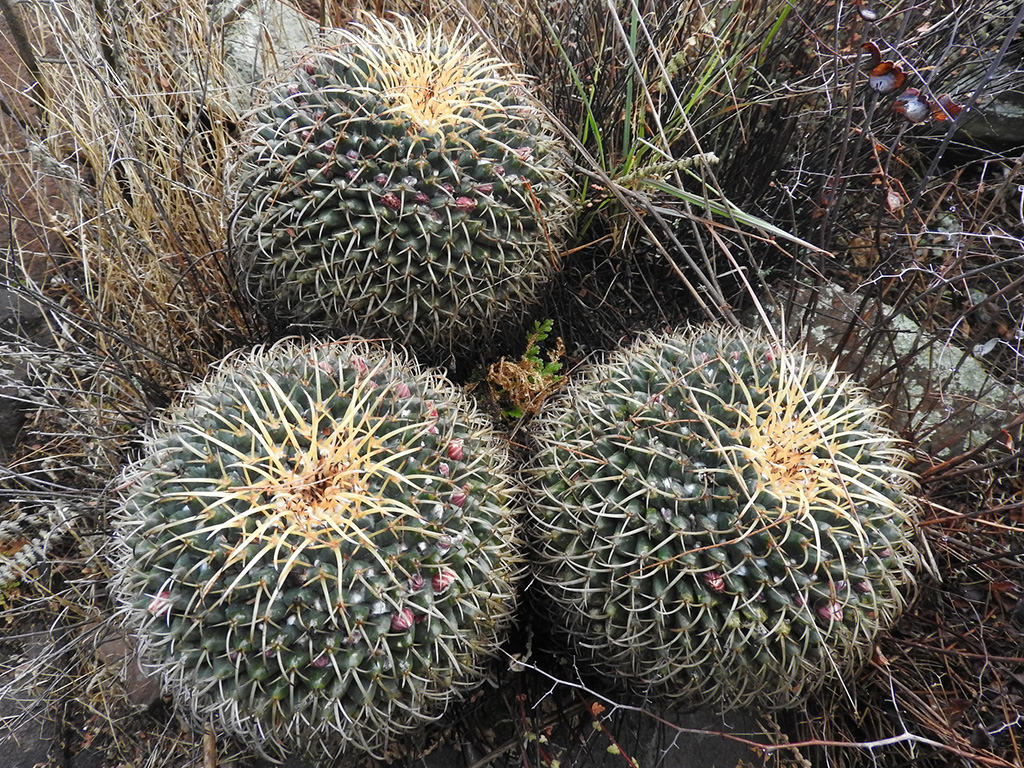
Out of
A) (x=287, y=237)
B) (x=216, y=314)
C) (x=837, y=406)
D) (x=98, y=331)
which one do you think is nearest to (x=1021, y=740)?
(x=837, y=406)

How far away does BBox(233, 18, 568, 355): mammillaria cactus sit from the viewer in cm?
225

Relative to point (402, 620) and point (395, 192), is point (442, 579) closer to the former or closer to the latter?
point (402, 620)

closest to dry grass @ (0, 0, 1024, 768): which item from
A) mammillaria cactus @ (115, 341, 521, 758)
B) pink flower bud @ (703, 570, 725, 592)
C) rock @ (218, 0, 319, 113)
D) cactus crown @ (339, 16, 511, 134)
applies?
rock @ (218, 0, 319, 113)

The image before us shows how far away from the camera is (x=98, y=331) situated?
311 centimetres

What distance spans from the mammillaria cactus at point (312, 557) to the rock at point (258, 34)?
2354 millimetres

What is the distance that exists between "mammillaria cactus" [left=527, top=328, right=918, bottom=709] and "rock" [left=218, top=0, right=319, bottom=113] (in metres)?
2.72

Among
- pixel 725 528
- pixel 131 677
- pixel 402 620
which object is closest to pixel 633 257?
pixel 725 528

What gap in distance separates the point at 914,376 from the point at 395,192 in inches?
93.7

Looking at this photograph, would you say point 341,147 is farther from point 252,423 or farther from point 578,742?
point 578,742

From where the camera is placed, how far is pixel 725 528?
1801 mm

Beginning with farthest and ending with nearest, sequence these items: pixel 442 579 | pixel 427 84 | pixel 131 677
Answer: pixel 131 677, pixel 427 84, pixel 442 579

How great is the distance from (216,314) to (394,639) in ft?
6.30

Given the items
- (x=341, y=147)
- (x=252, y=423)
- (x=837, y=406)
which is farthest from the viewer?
(x=341, y=147)

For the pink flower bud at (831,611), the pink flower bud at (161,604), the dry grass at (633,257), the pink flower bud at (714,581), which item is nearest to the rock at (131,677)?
the dry grass at (633,257)
